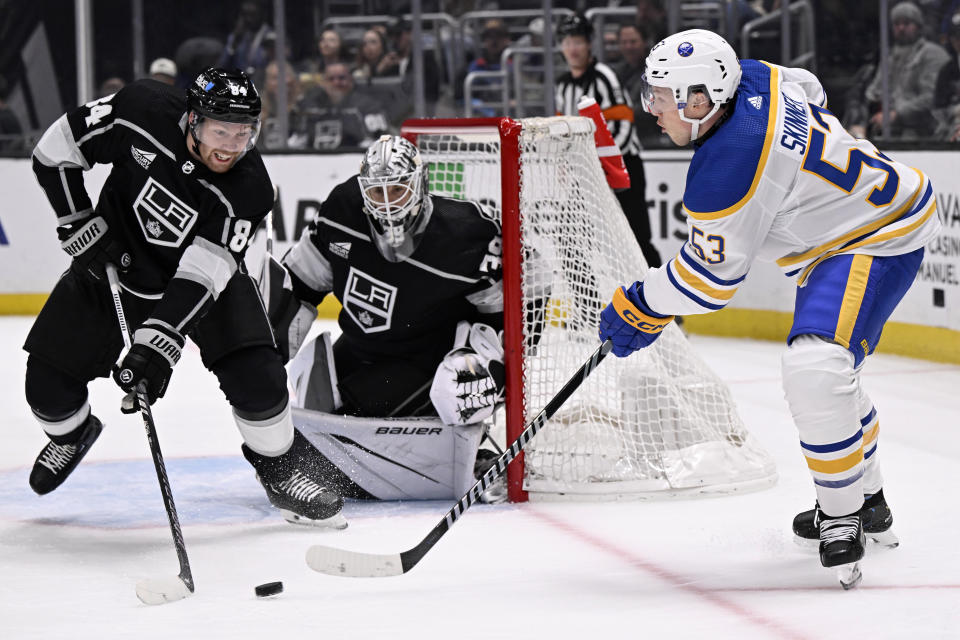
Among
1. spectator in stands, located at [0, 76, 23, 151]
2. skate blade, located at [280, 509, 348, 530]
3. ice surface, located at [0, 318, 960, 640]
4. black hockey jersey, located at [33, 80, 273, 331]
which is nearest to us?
ice surface, located at [0, 318, 960, 640]

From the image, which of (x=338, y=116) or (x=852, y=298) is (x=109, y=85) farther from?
(x=852, y=298)

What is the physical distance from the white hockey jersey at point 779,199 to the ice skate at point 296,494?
2.83 ft

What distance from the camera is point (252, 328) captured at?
2.86 metres

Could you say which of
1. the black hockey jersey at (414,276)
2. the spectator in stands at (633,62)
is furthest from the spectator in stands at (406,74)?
the black hockey jersey at (414,276)

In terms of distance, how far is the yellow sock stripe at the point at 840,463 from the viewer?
2373mm

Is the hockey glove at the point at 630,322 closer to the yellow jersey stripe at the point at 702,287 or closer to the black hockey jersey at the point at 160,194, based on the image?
the yellow jersey stripe at the point at 702,287

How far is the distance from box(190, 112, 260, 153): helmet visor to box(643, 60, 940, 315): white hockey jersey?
0.88 metres

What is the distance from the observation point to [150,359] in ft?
8.65

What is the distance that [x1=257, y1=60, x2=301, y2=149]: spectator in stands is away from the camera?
709 centimetres

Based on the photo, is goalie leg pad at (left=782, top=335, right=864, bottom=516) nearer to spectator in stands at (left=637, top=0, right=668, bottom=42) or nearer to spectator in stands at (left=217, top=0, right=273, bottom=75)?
spectator in stands at (left=637, top=0, right=668, bottom=42)

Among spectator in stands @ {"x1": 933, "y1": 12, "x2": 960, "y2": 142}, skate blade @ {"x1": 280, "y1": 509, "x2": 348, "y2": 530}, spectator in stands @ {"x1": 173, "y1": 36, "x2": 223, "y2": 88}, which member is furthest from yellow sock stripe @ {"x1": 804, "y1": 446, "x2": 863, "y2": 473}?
spectator in stands @ {"x1": 173, "y1": 36, "x2": 223, "y2": 88}

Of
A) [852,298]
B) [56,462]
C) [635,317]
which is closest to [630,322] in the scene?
[635,317]

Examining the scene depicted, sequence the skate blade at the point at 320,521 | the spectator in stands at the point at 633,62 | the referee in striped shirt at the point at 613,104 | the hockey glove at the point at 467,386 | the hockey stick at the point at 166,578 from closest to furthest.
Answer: the hockey stick at the point at 166,578 → the skate blade at the point at 320,521 → the hockey glove at the point at 467,386 → the referee in striped shirt at the point at 613,104 → the spectator in stands at the point at 633,62

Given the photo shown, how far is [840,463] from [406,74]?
16.4ft
